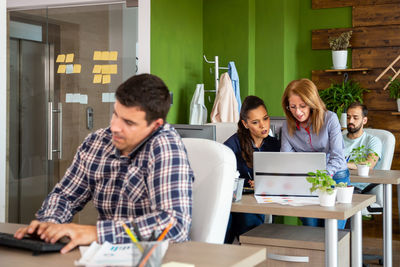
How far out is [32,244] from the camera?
5.29 ft

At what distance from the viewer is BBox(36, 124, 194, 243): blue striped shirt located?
67.7 inches

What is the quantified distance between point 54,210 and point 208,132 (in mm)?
1306

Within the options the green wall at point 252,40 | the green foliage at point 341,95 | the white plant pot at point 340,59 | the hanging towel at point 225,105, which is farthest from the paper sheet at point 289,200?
the white plant pot at point 340,59

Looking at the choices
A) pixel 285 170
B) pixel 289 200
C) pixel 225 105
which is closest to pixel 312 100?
pixel 285 170

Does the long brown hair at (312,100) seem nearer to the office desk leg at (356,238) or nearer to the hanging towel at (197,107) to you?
the office desk leg at (356,238)

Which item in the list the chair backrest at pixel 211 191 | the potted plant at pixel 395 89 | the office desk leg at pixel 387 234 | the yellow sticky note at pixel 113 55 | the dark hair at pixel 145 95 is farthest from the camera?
the potted plant at pixel 395 89

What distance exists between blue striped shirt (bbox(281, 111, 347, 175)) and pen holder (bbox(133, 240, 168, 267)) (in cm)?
205

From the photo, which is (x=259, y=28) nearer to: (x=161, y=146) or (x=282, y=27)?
(x=282, y=27)

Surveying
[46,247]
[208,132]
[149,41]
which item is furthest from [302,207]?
[149,41]

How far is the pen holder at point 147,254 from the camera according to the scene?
1.34m

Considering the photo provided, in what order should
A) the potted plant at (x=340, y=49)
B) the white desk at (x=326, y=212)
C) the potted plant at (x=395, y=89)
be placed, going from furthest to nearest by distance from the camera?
the potted plant at (x=340, y=49) → the potted plant at (x=395, y=89) → the white desk at (x=326, y=212)

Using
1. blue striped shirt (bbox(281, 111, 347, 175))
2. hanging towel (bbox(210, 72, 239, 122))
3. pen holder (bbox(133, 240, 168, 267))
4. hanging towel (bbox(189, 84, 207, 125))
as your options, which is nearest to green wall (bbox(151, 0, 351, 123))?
hanging towel (bbox(189, 84, 207, 125))

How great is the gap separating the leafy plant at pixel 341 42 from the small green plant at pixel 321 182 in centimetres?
375

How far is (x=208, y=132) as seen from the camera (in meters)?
3.15
